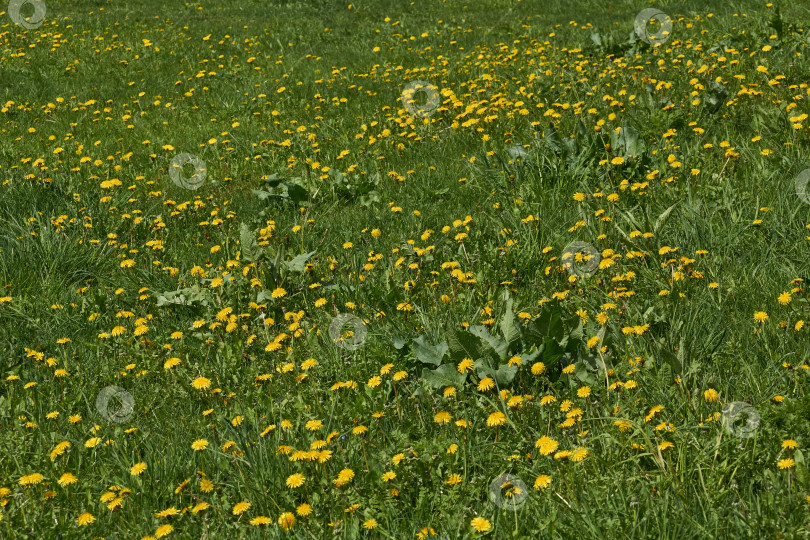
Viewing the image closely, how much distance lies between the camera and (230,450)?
2.91 meters

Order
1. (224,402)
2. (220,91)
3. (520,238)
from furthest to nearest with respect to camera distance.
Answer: (220,91), (520,238), (224,402)

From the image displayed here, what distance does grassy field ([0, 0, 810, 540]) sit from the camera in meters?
2.55

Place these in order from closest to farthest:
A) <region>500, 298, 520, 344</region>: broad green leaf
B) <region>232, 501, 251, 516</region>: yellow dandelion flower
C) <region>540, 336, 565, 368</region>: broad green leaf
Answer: <region>232, 501, 251, 516</region>: yellow dandelion flower
<region>540, 336, 565, 368</region>: broad green leaf
<region>500, 298, 520, 344</region>: broad green leaf

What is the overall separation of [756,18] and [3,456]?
855cm

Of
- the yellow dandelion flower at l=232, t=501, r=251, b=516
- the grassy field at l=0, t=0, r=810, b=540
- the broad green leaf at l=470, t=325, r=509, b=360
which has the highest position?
the yellow dandelion flower at l=232, t=501, r=251, b=516

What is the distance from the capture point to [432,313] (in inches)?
149

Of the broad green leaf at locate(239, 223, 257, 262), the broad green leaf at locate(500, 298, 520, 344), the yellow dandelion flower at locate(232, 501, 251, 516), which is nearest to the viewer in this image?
the yellow dandelion flower at locate(232, 501, 251, 516)

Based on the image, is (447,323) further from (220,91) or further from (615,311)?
(220,91)

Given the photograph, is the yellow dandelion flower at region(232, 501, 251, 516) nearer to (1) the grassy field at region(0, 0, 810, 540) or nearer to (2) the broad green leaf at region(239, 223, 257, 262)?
(1) the grassy field at region(0, 0, 810, 540)

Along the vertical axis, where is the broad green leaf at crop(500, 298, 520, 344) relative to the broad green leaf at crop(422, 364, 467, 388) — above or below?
above

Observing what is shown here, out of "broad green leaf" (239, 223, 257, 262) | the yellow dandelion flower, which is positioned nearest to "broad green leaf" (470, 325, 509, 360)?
the yellow dandelion flower

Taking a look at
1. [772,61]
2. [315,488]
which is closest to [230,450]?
[315,488]

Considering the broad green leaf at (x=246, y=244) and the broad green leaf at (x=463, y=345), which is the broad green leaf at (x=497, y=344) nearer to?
the broad green leaf at (x=463, y=345)

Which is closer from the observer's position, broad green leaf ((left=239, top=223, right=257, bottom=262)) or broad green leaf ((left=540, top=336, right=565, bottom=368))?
broad green leaf ((left=540, top=336, right=565, bottom=368))
